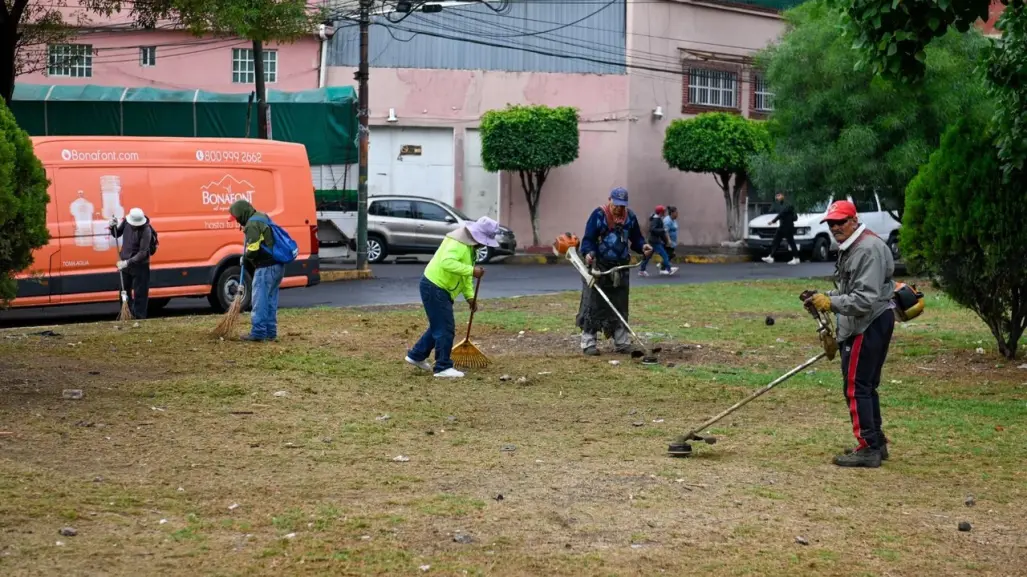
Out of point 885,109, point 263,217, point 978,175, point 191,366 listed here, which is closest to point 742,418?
point 978,175

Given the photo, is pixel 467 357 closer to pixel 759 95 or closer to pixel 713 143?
pixel 713 143

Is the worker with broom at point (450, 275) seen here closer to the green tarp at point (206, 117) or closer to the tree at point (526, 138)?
the green tarp at point (206, 117)

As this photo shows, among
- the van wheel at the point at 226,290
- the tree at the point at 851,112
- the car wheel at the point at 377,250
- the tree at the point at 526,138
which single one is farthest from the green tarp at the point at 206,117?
the van wheel at the point at 226,290

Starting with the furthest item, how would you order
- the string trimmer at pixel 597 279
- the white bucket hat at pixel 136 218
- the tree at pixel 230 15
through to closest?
the white bucket hat at pixel 136 218
the tree at pixel 230 15
the string trimmer at pixel 597 279

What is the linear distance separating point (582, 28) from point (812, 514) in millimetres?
30653

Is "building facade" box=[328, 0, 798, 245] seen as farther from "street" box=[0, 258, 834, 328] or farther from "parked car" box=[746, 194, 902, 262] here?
"street" box=[0, 258, 834, 328]

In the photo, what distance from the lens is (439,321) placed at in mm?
11594

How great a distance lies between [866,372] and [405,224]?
75.1 feet

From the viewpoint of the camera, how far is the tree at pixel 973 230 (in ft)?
41.1

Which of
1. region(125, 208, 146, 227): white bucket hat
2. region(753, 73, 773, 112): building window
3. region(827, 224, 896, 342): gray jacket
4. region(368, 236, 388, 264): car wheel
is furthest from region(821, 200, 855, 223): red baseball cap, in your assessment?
region(753, 73, 773, 112): building window

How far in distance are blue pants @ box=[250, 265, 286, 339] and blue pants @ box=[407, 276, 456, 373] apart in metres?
2.70

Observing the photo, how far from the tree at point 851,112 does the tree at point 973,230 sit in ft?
37.6

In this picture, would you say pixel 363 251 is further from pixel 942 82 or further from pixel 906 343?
pixel 906 343

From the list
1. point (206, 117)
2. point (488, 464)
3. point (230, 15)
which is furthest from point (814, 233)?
point (488, 464)
